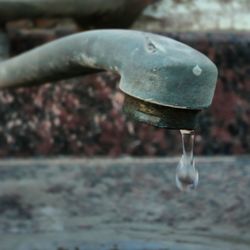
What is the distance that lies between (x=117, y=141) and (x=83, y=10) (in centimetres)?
19

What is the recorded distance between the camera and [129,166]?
1039mm

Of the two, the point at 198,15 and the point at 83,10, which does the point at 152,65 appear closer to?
the point at 83,10

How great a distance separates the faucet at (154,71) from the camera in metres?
0.55

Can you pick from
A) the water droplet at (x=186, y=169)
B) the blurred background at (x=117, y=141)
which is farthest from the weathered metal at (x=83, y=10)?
the water droplet at (x=186, y=169)

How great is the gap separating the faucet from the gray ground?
20 centimetres

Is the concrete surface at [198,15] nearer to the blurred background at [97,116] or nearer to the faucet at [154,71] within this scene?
the blurred background at [97,116]

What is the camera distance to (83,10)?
0.99 meters

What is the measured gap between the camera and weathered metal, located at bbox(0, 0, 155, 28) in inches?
36.1

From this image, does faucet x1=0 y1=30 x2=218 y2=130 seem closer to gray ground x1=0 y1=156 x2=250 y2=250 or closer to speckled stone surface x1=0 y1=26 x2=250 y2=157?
gray ground x1=0 y1=156 x2=250 y2=250

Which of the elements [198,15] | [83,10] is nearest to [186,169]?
[83,10]

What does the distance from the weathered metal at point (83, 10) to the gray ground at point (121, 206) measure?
16 centimetres

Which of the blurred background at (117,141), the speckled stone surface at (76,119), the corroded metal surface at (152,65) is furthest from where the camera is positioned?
the speckled stone surface at (76,119)

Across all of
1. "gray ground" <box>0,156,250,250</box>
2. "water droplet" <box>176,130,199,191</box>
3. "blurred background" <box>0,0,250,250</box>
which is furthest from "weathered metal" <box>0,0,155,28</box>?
"water droplet" <box>176,130,199,191</box>

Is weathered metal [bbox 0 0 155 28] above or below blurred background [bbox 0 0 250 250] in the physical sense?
above
